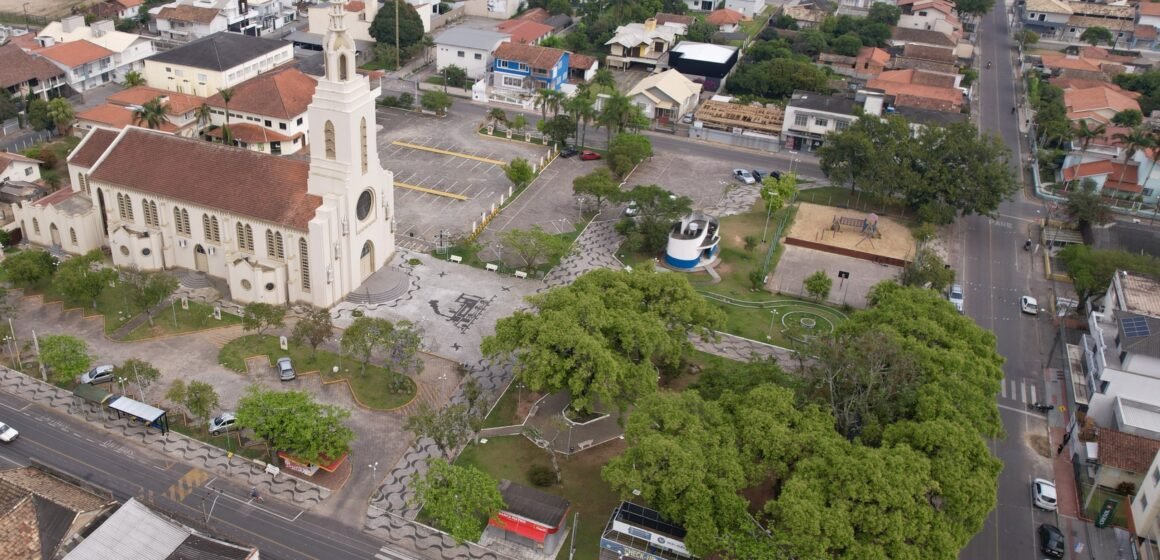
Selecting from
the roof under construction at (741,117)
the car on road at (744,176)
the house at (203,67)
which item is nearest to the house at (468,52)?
the house at (203,67)

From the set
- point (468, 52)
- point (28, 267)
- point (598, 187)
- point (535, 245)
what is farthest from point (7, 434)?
point (468, 52)

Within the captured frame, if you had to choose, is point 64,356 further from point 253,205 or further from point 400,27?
point 400,27

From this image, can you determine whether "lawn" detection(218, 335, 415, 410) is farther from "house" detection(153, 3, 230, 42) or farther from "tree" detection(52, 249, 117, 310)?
"house" detection(153, 3, 230, 42)

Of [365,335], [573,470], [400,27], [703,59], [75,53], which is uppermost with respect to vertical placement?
[400,27]

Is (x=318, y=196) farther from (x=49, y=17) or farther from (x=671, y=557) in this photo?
(x=49, y=17)

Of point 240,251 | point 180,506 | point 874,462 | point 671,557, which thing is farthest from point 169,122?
point 874,462

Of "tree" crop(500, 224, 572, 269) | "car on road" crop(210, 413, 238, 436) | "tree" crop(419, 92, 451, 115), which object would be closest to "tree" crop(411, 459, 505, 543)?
"car on road" crop(210, 413, 238, 436)
